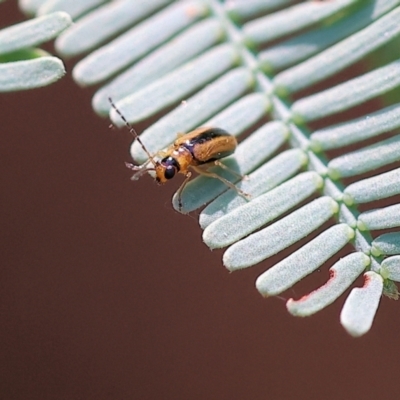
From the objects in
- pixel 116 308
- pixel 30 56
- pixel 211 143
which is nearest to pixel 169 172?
pixel 211 143

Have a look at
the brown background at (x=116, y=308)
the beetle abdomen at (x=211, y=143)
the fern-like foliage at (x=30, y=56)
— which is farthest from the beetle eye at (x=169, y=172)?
the brown background at (x=116, y=308)

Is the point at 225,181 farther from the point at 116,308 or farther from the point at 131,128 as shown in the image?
the point at 116,308

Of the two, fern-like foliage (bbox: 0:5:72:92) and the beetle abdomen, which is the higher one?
fern-like foliage (bbox: 0:5:72:92)

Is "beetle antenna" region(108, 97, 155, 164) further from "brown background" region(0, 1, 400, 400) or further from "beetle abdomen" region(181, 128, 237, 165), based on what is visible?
"brown background" region(0, 1, 400, 400)

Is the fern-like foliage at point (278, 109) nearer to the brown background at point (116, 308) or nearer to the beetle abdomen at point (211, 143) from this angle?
the beetle abdomen at point (211, 143)

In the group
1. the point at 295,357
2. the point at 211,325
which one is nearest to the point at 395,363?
the point at 295,357

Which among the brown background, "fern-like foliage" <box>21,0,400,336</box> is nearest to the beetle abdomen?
"fern-like foliage" <box>21,0,400,336</box>
